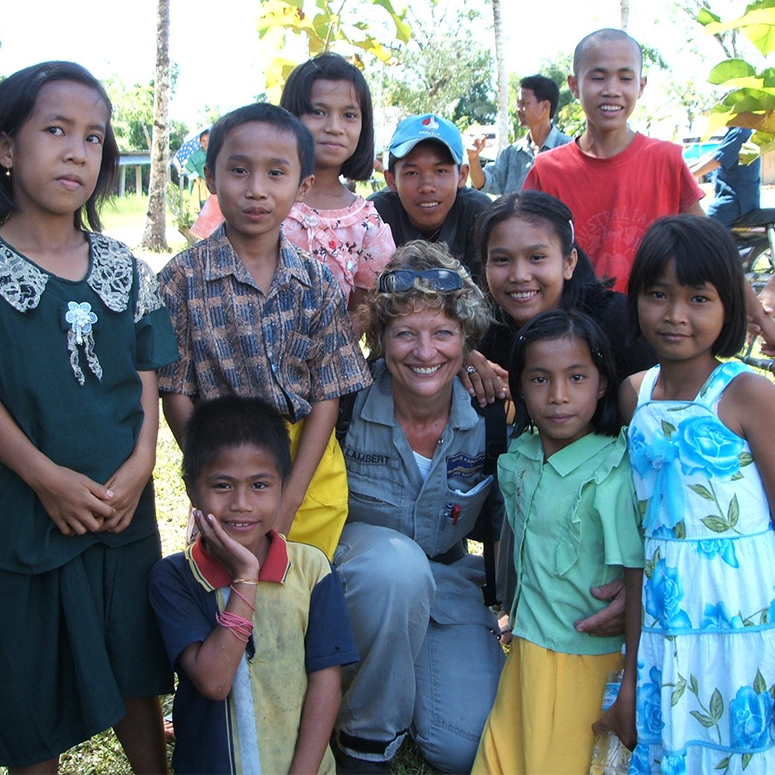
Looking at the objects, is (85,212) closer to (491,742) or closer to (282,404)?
(282,404)

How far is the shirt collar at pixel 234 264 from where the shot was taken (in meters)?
2.71

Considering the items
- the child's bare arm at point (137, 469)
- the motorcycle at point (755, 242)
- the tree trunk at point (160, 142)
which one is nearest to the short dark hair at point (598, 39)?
the child's bare arm at point (137, 469)

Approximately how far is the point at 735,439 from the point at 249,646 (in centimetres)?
140

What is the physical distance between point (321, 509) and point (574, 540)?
33.4 inches

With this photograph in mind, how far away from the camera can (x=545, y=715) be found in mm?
2418

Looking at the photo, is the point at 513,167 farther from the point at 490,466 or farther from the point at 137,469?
the point at 137,469

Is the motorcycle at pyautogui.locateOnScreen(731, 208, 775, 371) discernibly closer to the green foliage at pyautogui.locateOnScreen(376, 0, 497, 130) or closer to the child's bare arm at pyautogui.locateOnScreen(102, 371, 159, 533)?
the child's bare arm at pyautogui.locateOnScreen(102, 371, 159, 533)

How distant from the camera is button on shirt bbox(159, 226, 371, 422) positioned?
270 cm

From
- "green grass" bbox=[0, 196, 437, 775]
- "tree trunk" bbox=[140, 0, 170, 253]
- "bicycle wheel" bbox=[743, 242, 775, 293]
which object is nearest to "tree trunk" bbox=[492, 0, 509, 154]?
"tree trunk" bbox=[140, 0, 170, 253]

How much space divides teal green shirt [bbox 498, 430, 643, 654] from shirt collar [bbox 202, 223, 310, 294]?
100cm

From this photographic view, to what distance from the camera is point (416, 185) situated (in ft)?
12.1

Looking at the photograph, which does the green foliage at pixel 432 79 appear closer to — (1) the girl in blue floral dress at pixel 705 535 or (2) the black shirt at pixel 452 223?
(2) the black shirt at pixel 452 223

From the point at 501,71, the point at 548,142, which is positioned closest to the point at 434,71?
the point at 501,71

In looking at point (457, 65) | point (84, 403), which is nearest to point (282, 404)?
point (84, 403)
